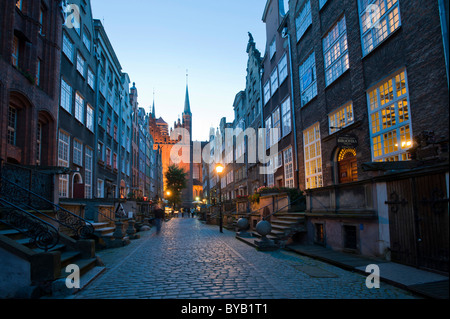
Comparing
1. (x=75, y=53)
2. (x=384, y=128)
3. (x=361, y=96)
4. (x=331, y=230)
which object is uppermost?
(x=75, y=53)

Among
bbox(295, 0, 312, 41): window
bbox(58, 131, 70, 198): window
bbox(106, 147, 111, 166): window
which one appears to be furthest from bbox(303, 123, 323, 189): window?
bbox(106, 147, 111, 166): window

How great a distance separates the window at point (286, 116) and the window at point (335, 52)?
16.3 feet

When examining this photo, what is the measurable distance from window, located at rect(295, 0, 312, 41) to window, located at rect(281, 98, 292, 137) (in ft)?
13.2

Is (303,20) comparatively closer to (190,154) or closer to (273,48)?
(273,48)

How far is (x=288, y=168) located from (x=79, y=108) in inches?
577

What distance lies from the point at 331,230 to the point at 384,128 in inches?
157

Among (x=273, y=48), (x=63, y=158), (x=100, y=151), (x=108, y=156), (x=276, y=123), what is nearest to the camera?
(x=63, y=158)

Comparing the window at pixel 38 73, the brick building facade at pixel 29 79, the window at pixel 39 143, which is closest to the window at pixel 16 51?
the brick building facade at pixel 29 79

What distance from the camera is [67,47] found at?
20.0 meters

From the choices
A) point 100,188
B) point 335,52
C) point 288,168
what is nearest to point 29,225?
point 335,52
